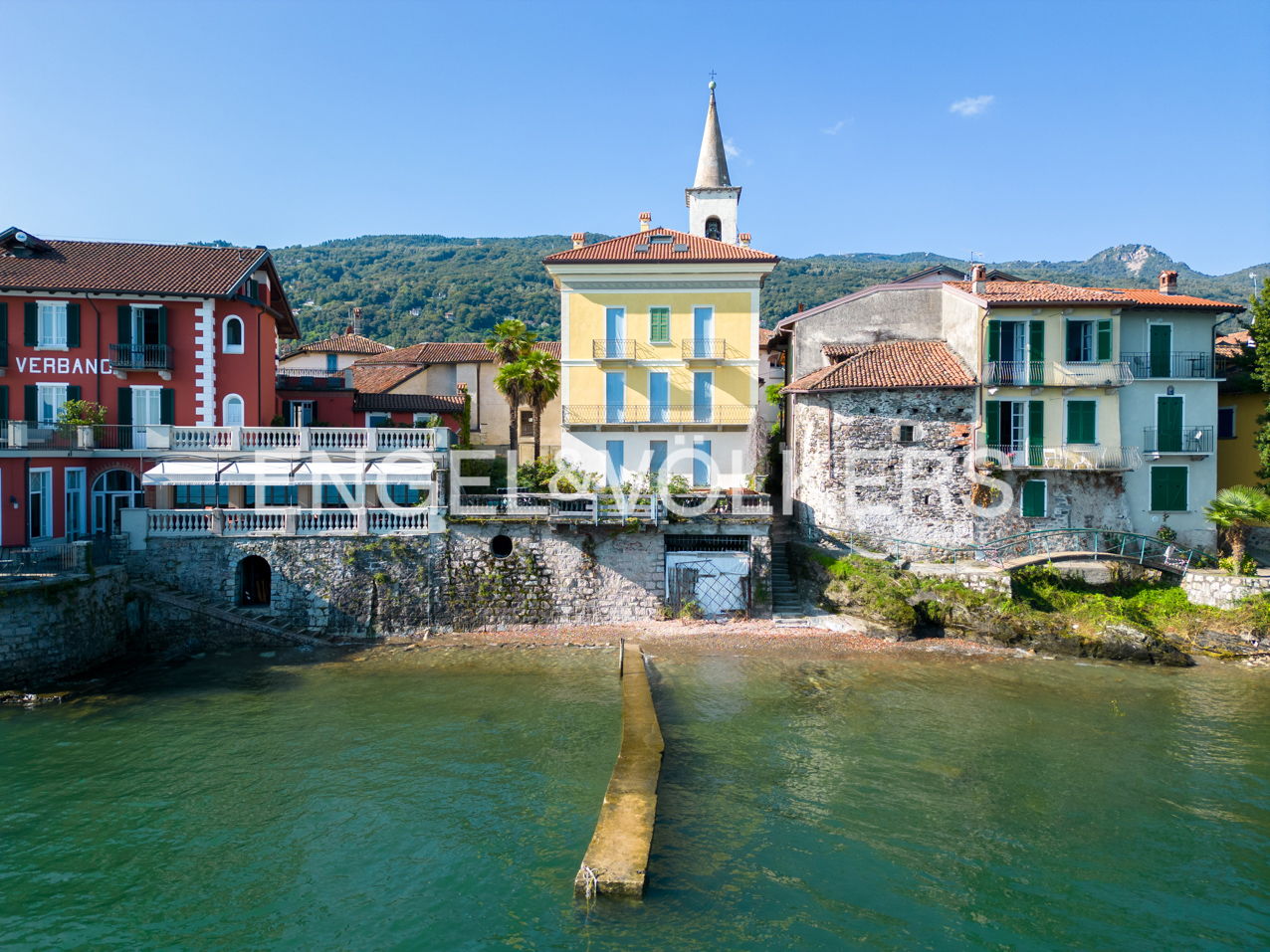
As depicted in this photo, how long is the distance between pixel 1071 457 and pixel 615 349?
17544 millimetres

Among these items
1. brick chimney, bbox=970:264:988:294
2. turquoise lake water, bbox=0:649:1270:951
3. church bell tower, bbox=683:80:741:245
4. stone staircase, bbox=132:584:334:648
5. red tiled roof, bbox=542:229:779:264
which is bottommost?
turquoise lake water, bbox=0:649:1270:951

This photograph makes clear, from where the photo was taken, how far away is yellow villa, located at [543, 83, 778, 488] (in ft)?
102

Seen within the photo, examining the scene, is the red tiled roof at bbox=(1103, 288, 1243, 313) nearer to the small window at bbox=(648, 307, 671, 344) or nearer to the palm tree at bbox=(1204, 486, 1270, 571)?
the palm tree at bbox=(1204, 486, 1270, 571)

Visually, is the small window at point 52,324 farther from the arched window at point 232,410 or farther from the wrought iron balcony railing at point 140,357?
the arched window at point 232,410

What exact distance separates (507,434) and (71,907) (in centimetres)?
3003

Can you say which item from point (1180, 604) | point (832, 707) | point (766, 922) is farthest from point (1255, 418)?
point (766, 922)

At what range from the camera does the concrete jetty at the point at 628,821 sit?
35.5 ft

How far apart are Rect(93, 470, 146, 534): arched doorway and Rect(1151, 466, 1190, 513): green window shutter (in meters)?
36.0

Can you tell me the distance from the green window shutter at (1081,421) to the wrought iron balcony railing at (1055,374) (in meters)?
0.81

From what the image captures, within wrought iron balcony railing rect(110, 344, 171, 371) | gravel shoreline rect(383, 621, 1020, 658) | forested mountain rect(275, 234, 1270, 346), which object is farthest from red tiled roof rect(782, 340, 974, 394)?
forested mountain rect(275, 234, 1270, 346)

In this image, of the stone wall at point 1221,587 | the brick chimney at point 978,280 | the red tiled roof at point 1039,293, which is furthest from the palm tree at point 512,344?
the stone wall at point 1221,587

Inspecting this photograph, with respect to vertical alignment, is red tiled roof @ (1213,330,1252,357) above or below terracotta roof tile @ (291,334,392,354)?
below

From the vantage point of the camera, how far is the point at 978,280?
29656 millimetres

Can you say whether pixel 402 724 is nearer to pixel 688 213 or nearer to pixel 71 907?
pixel 71 907
